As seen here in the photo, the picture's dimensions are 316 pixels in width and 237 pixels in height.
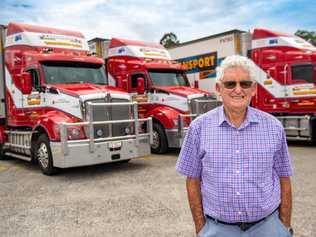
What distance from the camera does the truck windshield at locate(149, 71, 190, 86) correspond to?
39.1ft

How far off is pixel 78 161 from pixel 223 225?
5879mm

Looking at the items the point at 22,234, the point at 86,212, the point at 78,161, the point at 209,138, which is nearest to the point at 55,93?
the point at 78,161

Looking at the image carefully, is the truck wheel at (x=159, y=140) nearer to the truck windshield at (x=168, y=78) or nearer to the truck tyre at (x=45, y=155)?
the truck windshield at (x=168, y=78)

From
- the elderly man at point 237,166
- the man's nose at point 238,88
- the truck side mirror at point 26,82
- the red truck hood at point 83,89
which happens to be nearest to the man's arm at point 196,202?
the elderly man at point 237,166

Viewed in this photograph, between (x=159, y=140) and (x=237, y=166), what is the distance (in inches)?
355

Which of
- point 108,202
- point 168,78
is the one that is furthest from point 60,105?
point 168,78

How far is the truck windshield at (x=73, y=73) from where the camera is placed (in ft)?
29.6

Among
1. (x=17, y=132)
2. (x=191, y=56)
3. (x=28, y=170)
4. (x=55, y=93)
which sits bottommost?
(x=28, y=170)

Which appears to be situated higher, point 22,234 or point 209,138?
point 209,138

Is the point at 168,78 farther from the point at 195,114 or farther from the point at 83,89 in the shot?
the point at 83,89

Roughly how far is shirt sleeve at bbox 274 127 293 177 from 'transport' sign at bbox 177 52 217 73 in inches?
451

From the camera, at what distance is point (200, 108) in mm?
11094

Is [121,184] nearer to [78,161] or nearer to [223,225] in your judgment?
[78,161]

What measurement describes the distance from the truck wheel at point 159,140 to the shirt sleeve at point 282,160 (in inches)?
342
